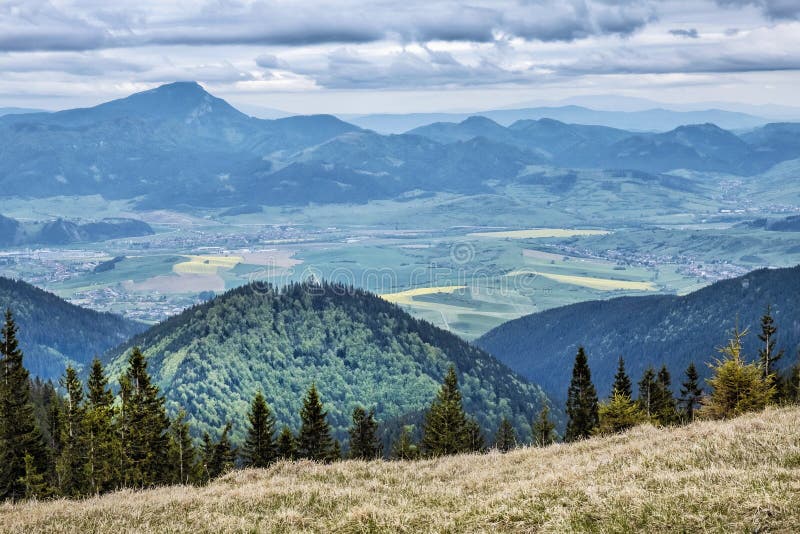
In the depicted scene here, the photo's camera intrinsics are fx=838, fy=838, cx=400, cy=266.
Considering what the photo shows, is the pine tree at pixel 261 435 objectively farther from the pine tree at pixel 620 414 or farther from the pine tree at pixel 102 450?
the pine tree at pixel 620 414

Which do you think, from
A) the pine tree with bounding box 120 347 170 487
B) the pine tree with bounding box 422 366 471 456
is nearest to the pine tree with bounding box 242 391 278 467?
the pine tree with bounding box 120 347 170 487

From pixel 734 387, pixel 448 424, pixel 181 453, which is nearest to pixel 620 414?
pixel 734 387

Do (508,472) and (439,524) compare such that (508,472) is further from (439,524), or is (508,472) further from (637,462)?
(439,524)

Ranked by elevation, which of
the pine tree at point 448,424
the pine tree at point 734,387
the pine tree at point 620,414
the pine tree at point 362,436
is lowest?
the pine tree at point 362,436

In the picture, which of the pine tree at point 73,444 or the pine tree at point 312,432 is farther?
the pine tree at point 312,432

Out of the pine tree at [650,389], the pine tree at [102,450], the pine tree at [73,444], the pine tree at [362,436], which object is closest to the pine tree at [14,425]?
the pine tree at [73,444]

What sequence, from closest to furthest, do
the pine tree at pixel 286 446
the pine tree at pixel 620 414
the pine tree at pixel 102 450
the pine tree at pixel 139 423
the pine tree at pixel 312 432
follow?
the pine tree at pixel 620 414 < the pine tree at pixel 102 450 < the pine tree at pixel 139 423 < the pine tree at pixel 286 446 < the pine tree at pixel 312 432

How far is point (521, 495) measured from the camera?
78.3 feet

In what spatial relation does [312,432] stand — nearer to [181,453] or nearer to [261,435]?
[261,435]

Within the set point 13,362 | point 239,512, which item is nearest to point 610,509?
point 239,512

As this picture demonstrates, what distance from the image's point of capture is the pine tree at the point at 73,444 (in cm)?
6869

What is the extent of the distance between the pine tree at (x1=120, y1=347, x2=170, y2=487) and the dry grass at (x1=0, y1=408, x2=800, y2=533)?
36.4m

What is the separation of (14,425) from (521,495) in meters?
54.8

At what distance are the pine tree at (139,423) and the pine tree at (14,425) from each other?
23.1ft
